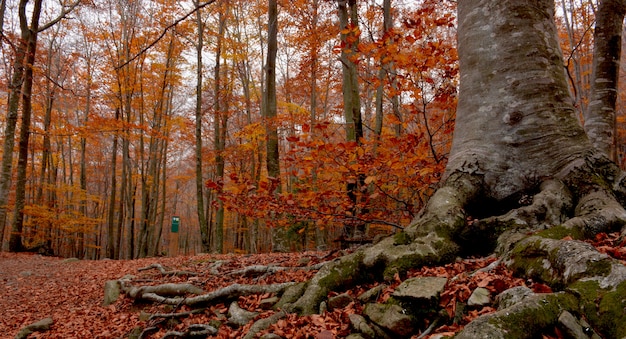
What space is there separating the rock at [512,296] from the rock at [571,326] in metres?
0.25

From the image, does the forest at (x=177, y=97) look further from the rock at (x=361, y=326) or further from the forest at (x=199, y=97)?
the rock at (x=361, y=326)

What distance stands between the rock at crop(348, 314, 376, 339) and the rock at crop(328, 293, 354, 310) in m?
0.31

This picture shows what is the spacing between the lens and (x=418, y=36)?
4.00 m

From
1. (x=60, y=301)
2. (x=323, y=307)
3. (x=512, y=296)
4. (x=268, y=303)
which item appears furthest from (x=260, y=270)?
(x=60, y=301)

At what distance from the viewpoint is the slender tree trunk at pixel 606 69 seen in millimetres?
4727

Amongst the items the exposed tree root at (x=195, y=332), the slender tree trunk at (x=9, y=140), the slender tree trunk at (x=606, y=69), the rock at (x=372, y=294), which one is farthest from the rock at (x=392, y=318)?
the slender tree trunk at (x=9, y=140)

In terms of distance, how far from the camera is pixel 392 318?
2102 millimetres

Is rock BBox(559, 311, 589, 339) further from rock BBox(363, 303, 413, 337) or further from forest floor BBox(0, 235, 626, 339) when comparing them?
rock BBox(363, 303, 413, 337)

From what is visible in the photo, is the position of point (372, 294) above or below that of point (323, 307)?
above

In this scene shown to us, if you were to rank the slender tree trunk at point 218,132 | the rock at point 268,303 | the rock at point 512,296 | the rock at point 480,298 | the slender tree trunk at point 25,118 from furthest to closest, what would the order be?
the slender tree trunk at point 218,132 → the slender tree trunk at point 25,118 → the rock at point 268,303 → the rock at point 480,298 → the rock at point 512,296

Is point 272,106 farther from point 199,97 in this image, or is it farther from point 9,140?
point 9,140

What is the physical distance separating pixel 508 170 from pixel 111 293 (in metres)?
5.98

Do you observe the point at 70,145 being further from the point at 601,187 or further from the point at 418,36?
the point at 601,187

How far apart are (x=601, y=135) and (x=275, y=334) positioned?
5418 mm
